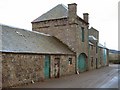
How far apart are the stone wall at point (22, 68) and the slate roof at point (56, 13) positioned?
9618 mm

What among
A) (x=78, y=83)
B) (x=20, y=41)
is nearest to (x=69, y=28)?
(x=20, y=41)

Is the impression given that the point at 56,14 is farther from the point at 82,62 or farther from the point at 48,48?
the point at 48,48

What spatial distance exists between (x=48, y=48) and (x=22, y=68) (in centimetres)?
594

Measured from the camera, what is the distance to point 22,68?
17.8 m

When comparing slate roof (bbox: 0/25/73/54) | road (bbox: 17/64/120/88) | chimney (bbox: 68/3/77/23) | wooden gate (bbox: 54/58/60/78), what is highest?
chimney (bbox: 68/3/77/23)

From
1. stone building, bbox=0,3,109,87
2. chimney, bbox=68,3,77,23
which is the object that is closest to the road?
stone building, bbox=0,3,109,87

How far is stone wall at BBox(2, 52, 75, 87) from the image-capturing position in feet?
53.1

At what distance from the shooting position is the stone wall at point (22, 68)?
1619cm

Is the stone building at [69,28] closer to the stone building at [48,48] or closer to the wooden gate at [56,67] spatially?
the stone building at [48,48]

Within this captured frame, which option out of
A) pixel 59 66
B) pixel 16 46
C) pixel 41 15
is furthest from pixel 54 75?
pixel 41 15

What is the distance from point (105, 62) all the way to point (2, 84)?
3773 cm

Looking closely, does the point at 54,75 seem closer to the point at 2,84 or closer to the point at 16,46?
the point at 16,46

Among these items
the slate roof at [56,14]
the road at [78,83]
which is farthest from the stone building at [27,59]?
the slate roof at [56,14]

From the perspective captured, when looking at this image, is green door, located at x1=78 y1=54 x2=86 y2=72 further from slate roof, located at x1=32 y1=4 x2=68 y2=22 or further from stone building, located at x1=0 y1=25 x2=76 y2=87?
slate roof, located at x1=32 y1=4 x2=68 y2=22
